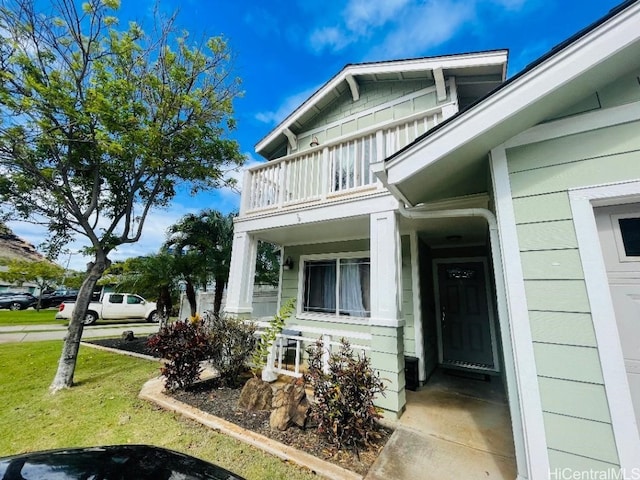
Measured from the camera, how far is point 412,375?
451cm

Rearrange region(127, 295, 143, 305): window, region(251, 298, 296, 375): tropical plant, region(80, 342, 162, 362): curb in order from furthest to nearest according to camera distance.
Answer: region(127, 295, 143, 305): window < region(80, 342, 162, 362): curb < region(251, 298, 296, 375): tropical plant

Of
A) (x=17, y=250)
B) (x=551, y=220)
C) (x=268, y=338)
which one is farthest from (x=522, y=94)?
(x=17, y=250)

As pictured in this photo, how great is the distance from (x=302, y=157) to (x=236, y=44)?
11.7ft

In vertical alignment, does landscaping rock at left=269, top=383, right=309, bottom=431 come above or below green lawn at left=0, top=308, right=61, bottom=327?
above

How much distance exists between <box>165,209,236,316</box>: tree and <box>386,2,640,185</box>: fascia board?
23.5 feet

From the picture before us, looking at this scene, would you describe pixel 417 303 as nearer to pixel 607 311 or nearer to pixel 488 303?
pixel 488 303

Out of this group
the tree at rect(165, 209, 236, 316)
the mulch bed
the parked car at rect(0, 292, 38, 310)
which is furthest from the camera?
the parked car at rect(0, 292, 38, 310)

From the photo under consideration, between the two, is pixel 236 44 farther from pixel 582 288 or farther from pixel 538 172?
pixel 582 288

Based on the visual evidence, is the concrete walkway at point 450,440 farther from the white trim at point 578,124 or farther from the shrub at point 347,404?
the white trim at point 578,124

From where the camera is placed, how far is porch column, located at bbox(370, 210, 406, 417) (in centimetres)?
337

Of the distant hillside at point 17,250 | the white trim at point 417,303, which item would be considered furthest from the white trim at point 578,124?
the distant hillside at point 17,250

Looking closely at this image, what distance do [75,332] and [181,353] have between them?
2.31m

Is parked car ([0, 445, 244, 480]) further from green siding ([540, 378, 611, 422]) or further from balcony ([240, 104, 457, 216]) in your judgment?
balcony ([240, 104, 457, 216])

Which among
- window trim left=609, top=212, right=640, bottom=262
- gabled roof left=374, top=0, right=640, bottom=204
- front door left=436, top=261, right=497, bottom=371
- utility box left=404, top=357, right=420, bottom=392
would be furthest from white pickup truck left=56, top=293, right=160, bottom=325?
window trim left=609, top=212, right=640, bottom=262
